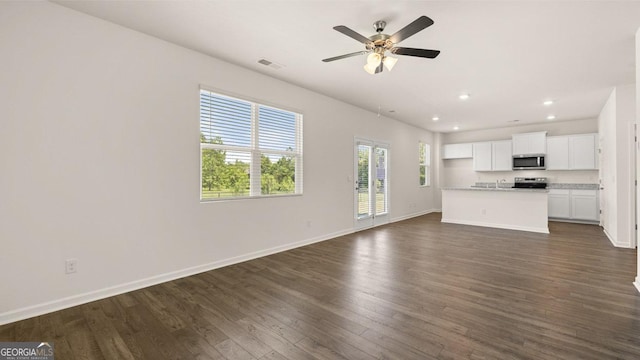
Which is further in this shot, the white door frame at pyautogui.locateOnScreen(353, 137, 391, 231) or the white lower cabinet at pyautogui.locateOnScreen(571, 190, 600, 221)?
the white lower cabinet at pyautogui.locateOnScreen(571, 190, 600, 221)

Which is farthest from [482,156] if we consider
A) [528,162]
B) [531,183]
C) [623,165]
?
[623,165]

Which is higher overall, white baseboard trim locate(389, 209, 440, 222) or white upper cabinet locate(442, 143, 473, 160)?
white upper cabinet locate(442, 143, 473, 160)

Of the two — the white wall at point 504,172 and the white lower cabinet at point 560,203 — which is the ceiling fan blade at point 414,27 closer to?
the white lower cabinet at point 560,203

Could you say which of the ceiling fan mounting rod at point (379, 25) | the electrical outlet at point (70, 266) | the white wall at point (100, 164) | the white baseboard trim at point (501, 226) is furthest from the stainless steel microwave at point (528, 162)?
the electrical outlet at point (70, 266)

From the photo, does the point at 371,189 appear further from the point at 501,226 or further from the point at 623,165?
the point at 623,165

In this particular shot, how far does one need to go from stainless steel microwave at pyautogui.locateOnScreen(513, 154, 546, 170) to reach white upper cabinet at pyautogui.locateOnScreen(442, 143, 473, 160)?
1.24 m

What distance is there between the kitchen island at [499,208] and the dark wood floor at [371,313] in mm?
2063

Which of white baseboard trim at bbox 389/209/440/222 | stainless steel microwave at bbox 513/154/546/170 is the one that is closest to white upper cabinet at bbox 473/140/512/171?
stainless steel microwave at bbox 513/154/546/170

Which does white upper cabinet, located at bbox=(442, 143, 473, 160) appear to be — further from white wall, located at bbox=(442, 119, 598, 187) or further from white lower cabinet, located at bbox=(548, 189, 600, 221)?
white lower cabinet, located at bbox=(548, 189, 600, 221)

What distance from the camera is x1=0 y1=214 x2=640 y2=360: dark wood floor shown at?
6.37 ft

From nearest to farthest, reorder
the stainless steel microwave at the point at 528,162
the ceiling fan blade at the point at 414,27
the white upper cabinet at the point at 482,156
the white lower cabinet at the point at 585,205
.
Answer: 1. the ceiling fan blade at the point at 414,27
2. the white lower cabinet at the point at 585,205
3. the stainless steel microwave at the point at 528,162
4. the white upper cabinet at the point at 482,156

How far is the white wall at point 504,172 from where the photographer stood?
24.4ft

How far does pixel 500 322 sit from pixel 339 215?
361cm

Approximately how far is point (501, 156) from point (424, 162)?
2.18 metres
